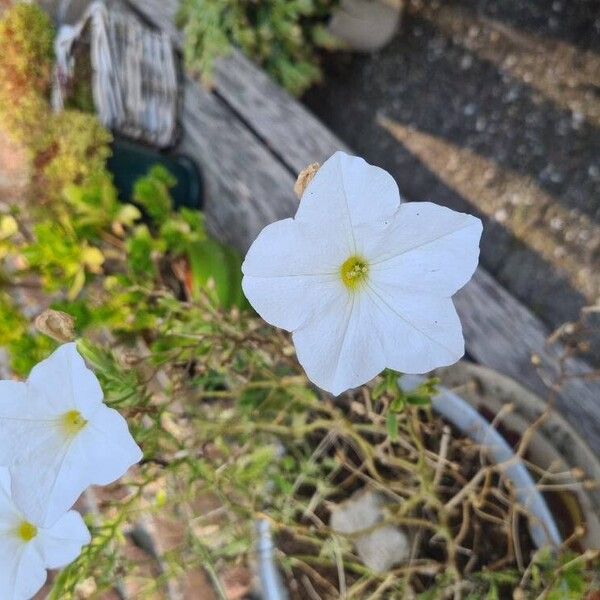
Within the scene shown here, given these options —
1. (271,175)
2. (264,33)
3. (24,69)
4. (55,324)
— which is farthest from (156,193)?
(55,324)

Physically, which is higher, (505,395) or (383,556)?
(505,395)

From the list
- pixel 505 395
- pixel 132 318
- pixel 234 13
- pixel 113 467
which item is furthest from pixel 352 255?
pixel 234 13

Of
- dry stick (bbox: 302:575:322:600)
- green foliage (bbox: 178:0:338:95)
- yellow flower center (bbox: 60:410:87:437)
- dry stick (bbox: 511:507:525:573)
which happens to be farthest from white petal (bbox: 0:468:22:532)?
green foliage (bbox: 178:0:338:95)

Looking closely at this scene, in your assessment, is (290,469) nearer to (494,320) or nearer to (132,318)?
(132,318)

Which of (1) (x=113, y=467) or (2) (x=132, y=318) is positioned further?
(2) (x=132, y=318)

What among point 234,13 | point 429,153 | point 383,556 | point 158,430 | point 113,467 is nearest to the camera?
point 113,467

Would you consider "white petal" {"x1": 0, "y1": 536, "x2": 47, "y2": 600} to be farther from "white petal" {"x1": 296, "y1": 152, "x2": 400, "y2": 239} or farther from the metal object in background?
the metal object in background

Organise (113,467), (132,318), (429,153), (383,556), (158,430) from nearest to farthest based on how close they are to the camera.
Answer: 1. (113,467)
2. (158,430)
3. (383,556)
4. (132,318)
5. (429,153)
